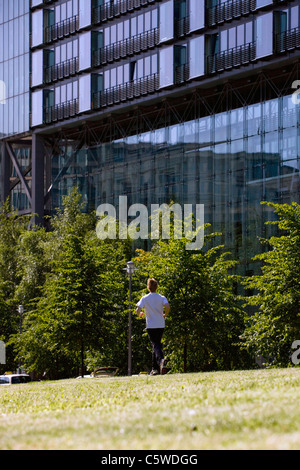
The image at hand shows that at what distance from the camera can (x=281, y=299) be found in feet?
108

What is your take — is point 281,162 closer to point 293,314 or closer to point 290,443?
point 293,314

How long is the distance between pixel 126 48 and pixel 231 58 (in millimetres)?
10702

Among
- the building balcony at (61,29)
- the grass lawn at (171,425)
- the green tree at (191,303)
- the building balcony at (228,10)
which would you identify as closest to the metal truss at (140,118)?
the building balcony at (228,10)

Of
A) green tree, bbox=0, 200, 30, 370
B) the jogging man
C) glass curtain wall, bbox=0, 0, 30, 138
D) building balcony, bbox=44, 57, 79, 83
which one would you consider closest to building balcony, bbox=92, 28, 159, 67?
building balcony, bbox=44, 57, 79, 83

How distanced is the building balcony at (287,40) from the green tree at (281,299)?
60.4 ft

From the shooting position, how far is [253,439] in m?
5.96

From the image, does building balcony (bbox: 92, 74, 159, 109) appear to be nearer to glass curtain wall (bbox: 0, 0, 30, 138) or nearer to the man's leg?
glass curtain wall (bbox: 0, 0, 30, 138)

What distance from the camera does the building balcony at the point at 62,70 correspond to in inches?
2606

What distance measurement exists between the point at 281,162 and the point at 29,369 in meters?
18.7

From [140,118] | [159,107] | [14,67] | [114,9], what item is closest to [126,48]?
[114,9]

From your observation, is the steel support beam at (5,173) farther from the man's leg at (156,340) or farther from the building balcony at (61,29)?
the man's leg at (156,340)

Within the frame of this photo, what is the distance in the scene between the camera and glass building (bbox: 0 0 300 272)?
52.2m

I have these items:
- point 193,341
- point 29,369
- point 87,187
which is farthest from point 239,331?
point 87,187

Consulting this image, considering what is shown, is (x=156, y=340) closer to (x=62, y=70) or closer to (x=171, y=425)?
(x=171, y=425)
